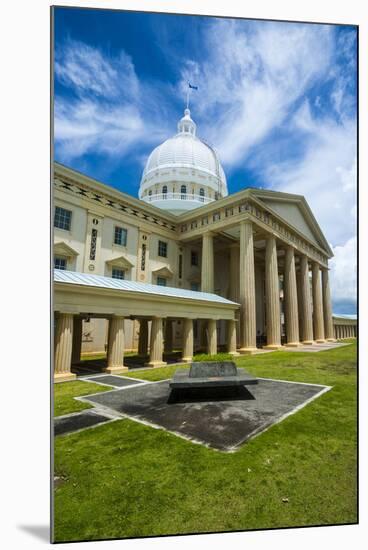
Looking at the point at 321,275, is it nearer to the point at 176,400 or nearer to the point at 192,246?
the point at 192,246

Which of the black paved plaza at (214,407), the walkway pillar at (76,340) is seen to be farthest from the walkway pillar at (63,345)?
the walkway pillar at (76,340)

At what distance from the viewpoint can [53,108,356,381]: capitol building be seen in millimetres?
14688

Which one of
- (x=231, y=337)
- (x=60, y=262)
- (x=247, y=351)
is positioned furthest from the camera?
(x=247, y=351)

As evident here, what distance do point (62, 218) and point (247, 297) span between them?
51.4 ft

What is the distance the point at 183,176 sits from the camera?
41.2 m

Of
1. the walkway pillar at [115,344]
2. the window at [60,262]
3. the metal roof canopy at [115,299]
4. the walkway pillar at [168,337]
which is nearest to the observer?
the metal roof canopy at [115,299]

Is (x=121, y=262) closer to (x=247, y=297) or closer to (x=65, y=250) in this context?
(x=65, y=250)

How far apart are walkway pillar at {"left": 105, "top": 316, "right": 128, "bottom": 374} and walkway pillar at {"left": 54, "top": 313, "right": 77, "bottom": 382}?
7.86ft

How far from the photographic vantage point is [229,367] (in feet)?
33.0

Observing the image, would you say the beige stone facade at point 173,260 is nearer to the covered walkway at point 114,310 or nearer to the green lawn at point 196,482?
the covered walkway at point 114,310

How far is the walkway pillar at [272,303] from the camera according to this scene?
27391mm

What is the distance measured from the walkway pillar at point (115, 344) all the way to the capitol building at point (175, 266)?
0.16ft

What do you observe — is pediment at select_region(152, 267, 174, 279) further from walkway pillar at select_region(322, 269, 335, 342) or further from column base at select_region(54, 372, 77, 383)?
walkway pillar at select_region(322, 269, 335, 342)

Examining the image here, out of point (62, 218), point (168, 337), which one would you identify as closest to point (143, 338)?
point (168, 337)
